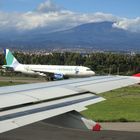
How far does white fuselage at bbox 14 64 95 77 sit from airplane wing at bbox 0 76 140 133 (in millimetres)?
54012

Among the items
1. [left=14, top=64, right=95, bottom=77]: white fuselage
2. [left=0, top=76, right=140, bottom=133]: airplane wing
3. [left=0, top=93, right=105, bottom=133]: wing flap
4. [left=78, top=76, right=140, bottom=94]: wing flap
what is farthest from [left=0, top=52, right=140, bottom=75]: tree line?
[left=0, top=93, right=105, bottom=133]: wing flap

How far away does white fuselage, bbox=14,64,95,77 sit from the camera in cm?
6175

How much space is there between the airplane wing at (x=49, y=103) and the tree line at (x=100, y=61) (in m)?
60.4

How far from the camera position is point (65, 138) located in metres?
10.9

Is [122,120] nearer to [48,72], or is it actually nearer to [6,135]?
[6,135]

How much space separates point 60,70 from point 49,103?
5727 cm

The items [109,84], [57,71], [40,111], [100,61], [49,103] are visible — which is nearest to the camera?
[40,111]

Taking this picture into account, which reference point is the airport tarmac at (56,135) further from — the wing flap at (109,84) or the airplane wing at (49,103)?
the airplane wing at (49,103)

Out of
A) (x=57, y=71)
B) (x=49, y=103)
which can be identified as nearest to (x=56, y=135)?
(x=49, y=103)

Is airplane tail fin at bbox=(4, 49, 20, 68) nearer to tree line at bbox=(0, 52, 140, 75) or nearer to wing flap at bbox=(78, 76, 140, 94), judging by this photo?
tree line at bbox=(0, 52, 140, 75)

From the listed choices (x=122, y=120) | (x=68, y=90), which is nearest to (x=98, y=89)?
(x=68, y=90)

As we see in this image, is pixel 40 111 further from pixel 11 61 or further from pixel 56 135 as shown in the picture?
pixel 11 61

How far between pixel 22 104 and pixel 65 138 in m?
5.60

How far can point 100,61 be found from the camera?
8338 cm
